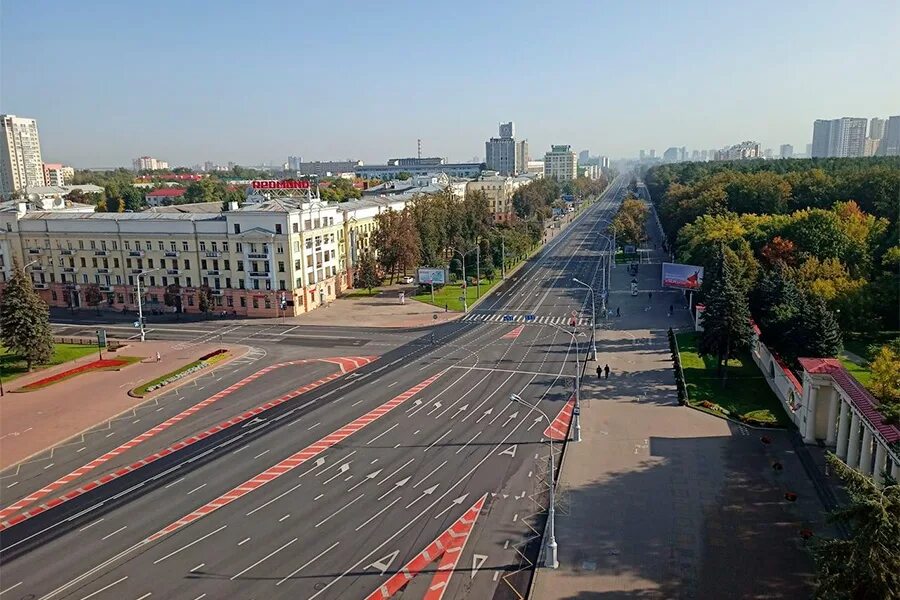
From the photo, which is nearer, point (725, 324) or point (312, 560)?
point (312, 560)

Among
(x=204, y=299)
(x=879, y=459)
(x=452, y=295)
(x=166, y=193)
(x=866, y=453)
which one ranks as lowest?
(x=452, y=295)

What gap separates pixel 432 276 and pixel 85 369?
4353 cm

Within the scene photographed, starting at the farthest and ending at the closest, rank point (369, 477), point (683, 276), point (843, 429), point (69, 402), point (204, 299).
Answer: point (204, 299), point (683, 276), point (69, 402), point (843, 429), point (369, 477)

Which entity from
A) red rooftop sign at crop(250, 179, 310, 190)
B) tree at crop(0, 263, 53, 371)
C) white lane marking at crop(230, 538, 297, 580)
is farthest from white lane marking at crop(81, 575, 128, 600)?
red rooftop sign at crop(250, 179, 310, 190)

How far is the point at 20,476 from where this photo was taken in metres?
36.8

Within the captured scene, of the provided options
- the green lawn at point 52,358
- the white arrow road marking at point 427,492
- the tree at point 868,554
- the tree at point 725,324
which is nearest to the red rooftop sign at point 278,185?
the green lawn at point 52,358

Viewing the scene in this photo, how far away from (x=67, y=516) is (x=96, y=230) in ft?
200

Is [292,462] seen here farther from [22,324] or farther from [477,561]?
[22,324]

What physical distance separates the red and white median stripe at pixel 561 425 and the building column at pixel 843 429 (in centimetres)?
1506

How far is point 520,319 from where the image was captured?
2955 inches

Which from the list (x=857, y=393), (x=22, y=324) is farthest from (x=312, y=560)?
(x=22, y=324)

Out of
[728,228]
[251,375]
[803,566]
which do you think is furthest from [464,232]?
[803,566]

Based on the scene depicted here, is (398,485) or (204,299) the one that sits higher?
(204,299)

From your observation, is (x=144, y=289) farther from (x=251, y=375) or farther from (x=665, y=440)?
(x=665, y=440)
